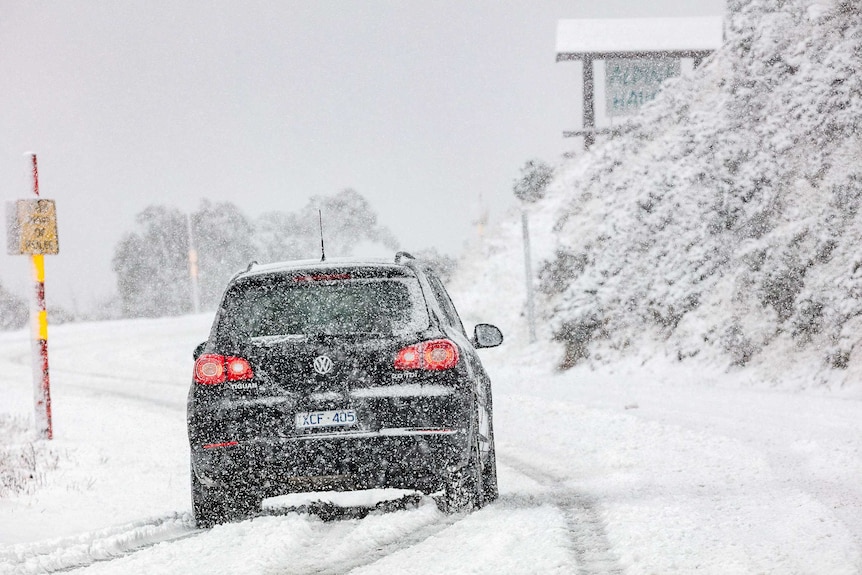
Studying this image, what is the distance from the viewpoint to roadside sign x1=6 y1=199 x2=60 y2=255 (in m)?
11.5

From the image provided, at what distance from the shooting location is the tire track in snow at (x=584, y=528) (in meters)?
5.49

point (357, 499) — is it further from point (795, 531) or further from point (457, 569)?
point (795, 531)

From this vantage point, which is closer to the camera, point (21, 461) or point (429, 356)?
point (429, 356)

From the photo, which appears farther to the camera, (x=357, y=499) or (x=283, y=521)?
(x=357, y=499)

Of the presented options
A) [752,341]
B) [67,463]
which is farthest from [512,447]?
[752,341]

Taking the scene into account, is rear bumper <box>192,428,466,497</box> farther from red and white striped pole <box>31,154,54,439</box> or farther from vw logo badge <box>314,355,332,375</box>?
red and white striped pole <box>31,154,54,439</box>

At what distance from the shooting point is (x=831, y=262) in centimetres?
1709

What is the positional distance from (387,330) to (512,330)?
21.1 meters

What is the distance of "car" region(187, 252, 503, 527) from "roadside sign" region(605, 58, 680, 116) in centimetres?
3653

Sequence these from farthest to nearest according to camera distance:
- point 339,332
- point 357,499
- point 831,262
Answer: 1. point 831,262
2. point 357,499
3. point 339,332

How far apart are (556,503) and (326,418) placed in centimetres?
192

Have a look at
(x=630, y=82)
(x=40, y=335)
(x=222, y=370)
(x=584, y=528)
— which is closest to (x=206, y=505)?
(x=222, y=370)

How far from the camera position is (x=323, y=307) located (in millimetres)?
7004

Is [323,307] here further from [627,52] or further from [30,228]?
[627,52]
